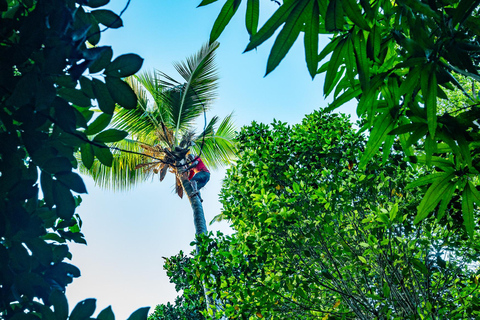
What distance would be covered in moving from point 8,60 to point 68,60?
0.11 metres

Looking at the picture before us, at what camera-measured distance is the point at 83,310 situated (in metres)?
0.60

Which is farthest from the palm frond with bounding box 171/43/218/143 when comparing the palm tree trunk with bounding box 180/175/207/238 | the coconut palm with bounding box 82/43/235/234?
the palm tree trunk with bounding box 180/175/207/238

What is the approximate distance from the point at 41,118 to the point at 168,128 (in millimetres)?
7567

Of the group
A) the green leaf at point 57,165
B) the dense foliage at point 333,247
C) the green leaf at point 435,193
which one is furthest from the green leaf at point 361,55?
the dense foliage at point 333,247

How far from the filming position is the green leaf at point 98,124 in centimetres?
91

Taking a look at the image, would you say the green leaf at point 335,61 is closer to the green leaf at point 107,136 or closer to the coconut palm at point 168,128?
the green leaf at point 107,136

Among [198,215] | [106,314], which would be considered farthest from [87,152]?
[198,215]

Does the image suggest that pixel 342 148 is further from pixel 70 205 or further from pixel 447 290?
pixel 70 205

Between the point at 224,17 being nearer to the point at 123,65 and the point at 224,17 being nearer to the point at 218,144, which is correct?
the point at 123,65

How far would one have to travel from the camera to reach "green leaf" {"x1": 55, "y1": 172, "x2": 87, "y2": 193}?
0.75 metres

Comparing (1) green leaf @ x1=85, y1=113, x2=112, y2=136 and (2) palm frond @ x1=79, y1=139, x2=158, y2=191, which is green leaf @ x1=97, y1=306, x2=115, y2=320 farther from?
(2) palm frond @ x1=79, y1=139, x2=158, y2=191

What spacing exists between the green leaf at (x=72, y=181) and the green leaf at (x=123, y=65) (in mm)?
255

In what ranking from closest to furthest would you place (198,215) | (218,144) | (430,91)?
(430,91) → (198,215) → (218,144)

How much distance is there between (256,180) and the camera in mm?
3887
